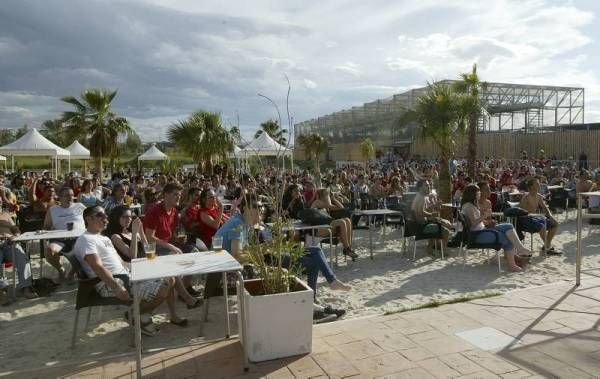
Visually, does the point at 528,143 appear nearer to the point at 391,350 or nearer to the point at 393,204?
the point at 393,204

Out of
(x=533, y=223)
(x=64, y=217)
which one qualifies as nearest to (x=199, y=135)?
(x=64, y=217)

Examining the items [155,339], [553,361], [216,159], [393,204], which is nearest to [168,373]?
[155,339]

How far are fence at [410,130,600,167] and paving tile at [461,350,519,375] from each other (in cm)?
2026

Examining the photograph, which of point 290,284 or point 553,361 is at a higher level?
point 290,284

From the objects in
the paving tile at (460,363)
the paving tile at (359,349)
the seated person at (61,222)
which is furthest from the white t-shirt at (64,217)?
the paving tile at (460,363)

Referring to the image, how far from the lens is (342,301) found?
5.26m

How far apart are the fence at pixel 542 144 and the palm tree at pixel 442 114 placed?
32.6ft

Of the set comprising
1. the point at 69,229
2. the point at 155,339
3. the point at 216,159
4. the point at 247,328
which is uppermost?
the point at 216,159

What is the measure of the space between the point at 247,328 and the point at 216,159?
17178mm

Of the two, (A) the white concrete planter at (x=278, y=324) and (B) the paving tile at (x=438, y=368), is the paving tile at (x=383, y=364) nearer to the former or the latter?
(B) the paving tile at (x=438, y=368)

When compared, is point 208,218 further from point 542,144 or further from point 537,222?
point 542,144

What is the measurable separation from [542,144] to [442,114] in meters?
18.4

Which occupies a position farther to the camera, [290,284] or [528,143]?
[528,143]

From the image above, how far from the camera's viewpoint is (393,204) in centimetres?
1064
